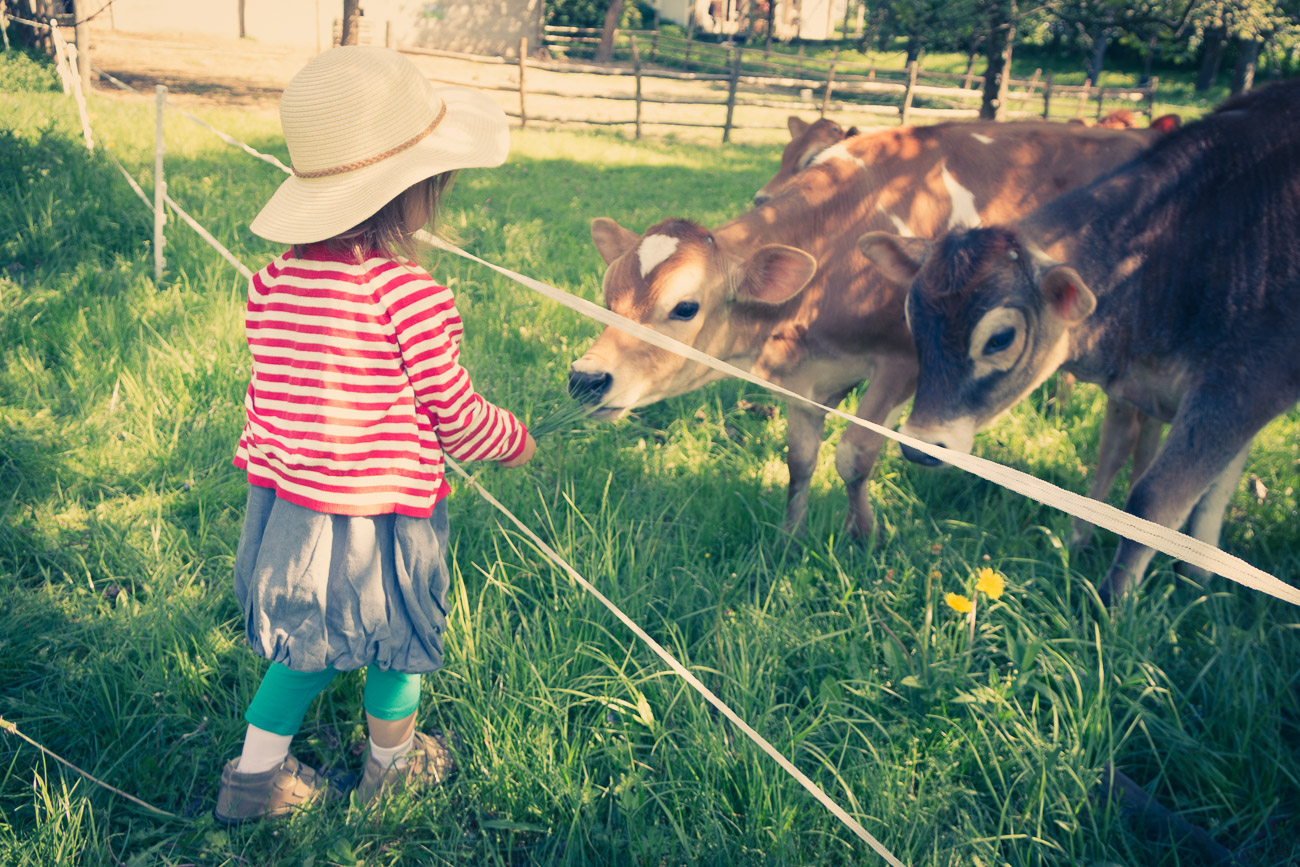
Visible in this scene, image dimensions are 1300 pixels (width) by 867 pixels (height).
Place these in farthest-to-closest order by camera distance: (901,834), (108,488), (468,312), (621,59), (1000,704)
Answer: (621,59) → (468,312) → (108,488) → (1000,704) → (901,834)

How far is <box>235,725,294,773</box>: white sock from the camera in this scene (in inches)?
75.5

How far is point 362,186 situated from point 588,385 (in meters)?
A: 1.15

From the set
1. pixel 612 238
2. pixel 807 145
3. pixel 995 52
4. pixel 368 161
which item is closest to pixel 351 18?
pixel 807 145

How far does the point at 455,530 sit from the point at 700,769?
49.6 inches

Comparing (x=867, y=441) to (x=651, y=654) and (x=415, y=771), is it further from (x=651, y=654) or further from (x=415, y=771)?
(x=415, y=771)

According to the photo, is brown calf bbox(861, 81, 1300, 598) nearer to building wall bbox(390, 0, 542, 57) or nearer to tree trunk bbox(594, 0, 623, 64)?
tree trunk bbox(594, 0, 623, 64)

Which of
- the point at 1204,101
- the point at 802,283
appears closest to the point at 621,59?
the point at 1204,101

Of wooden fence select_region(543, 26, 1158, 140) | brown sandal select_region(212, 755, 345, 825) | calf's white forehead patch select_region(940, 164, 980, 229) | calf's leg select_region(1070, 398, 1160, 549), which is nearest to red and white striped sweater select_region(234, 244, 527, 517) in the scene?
brown sandal select_region(212, 755, 345, 825)

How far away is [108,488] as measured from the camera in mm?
3080

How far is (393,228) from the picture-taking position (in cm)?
172

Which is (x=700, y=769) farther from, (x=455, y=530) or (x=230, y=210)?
(x=230, y=210)

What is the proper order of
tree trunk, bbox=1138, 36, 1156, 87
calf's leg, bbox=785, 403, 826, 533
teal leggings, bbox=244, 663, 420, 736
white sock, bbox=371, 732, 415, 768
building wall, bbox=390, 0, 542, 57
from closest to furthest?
teal leggings, bbox=244, 663, 420, 736
white sock, bbox=371, 732, 415, 768
calf's leg, bbox=785, 403, 826, 533
building wall, bbox=390, 0, 542, 57
tree trunk, bbox=1138, 36, 1156, 87

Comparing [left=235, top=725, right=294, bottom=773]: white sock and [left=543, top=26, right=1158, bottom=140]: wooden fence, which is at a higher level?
[left=543, top=26, right=1158, bottom=140]: wooden fence

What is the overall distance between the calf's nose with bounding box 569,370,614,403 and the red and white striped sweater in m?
0.88
